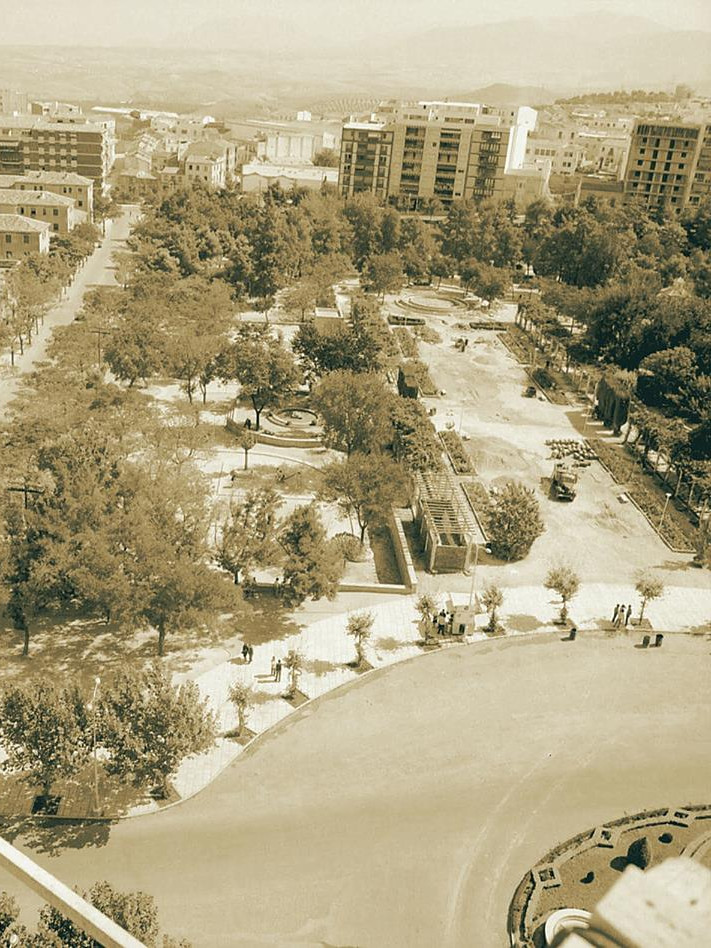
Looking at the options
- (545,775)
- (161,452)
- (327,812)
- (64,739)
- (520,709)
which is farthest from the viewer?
(161,452)

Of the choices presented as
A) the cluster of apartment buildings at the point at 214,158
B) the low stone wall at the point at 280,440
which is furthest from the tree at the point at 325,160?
the low stone wall at the point at 280,440

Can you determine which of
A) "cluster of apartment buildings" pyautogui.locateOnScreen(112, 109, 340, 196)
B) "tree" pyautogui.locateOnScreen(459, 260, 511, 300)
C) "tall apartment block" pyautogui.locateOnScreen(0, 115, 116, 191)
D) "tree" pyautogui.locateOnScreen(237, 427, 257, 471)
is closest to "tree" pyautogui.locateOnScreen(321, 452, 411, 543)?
"tree" pyautogui.locateOnScreen(237, 427, 257, 471)

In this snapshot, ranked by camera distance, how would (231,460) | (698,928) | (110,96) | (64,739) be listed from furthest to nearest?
(110,96), (231,460), (64,739), (698,928)

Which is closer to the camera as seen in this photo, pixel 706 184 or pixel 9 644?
pixel 9 644

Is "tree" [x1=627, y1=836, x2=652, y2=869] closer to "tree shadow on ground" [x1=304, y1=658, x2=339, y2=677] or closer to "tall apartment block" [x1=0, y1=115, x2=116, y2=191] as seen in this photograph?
"tree shadow on ground" [x1=304, y1=658, x2=339, y2=677]

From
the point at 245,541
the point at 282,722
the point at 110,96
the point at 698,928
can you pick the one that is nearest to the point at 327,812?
the point at 282,722

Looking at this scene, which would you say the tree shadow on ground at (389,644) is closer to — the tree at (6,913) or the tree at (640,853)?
the tree at (640,853)

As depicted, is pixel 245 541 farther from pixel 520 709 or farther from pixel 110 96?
pixel 110 96

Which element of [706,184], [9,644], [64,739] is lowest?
[9,644]
